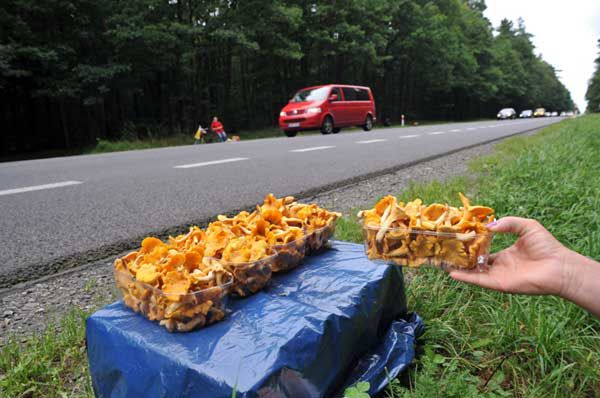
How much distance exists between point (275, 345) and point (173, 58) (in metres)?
23.9

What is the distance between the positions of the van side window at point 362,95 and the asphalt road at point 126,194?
12.5m

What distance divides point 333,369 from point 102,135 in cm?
2808

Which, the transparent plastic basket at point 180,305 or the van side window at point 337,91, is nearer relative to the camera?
the transparent plastic basket at point 180,305

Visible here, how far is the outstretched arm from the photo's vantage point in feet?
4.27

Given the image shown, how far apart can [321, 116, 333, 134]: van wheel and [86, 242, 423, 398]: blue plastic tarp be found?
15.4 metres

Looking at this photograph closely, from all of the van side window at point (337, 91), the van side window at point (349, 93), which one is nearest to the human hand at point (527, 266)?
the van side window at point (337, 91)

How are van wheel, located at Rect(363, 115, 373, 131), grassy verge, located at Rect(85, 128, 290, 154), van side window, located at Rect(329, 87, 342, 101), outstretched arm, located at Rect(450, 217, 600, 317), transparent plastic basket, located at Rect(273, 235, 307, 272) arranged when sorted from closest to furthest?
outstretched arm, located at Rect(450, 217, 600, 317), transparent plastic basket, located at Rect(273, 235, 307, 272), grassy verge, located at Rect(85, 128, 290, 154), van side window, located at Rect(329, 87, 342, 101), van wheel, located at Rect(363, 115, 373, 131)

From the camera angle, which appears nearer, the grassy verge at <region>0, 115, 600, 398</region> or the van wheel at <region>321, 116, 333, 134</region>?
the grassy verge at <region>0, 115, 600, 398</region>

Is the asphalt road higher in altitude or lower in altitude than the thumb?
lower

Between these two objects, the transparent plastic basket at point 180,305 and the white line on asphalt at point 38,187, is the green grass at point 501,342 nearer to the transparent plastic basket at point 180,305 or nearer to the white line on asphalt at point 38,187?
the transparent plastic basket at point 180,305

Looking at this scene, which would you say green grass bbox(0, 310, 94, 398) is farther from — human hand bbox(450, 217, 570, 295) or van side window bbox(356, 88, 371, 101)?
van side window bbox(356, 88, 371, 101)

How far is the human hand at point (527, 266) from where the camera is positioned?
1.36 m

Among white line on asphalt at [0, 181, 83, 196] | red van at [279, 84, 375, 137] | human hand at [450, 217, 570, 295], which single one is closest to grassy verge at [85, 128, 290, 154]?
red van at [279, 84, 375, 137]

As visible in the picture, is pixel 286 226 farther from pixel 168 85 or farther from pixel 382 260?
pixel 168 85
